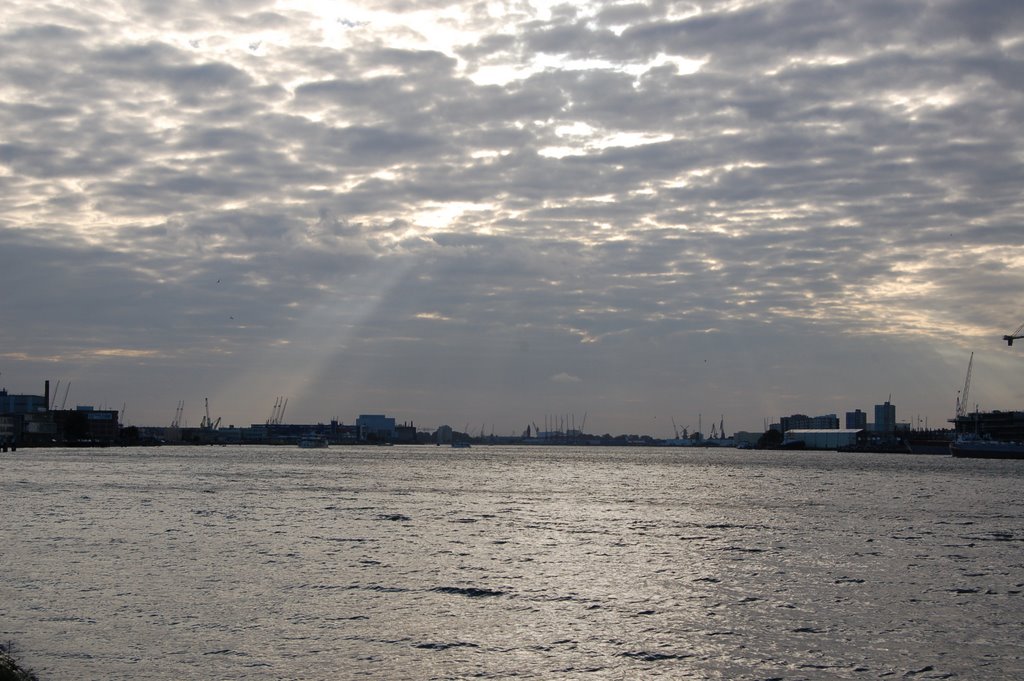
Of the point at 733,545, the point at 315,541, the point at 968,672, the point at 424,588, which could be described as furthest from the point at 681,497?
the point at 968,672

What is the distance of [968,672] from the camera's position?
32469mm

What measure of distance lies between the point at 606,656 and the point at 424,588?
15239 mm

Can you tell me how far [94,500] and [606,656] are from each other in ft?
263

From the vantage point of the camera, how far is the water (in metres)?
32.9

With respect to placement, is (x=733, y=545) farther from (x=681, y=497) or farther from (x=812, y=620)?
(x=681, y=497)

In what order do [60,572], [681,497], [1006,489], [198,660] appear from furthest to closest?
1. [1006,489]
2. [681,497]
3. [60,572]
4. [198,660]

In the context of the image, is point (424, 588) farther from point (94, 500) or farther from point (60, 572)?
point (94, 500)

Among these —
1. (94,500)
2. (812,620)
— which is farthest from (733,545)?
(94,500)

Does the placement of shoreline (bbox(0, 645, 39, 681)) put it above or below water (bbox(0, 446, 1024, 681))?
above

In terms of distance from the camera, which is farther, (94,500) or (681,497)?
(681,497)

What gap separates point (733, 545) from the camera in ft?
221

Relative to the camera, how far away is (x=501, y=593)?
4531 centimetres

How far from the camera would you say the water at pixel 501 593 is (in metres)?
32.9

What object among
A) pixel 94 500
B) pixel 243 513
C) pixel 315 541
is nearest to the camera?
pixel 315 541
